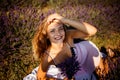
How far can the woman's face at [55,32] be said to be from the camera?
A: 290cm

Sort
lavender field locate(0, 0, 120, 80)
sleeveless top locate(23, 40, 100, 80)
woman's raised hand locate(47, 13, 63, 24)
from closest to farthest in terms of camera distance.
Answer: woman's raised hand locate(47, 13, 63, 24)
sleeveless top locate(23, 40, 100, 80)
lavender field locate(0, 0, 120, 80)

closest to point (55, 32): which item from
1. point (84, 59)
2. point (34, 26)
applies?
point (84, 59)

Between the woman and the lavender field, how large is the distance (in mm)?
236

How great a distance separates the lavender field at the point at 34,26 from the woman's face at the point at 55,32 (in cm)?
59

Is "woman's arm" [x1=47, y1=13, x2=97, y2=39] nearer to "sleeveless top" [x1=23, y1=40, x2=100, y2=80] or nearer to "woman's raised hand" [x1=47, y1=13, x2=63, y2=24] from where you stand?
"woman's raised hand" [x1=47, y1=13, x2=63, y2=24]

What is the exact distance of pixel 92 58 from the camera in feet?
10.4

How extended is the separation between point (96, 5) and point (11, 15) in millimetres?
1490

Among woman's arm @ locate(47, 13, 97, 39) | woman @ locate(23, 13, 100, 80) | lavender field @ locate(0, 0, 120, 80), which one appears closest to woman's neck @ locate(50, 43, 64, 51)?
woman @ locate(23, 13, 100, 80)

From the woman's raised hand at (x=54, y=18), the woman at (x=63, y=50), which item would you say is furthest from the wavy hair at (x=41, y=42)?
the woman's raised hand at (x=54, y=18)

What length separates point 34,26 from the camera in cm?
391

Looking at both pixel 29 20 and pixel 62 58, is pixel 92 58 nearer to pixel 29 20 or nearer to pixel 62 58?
pixel 62 58

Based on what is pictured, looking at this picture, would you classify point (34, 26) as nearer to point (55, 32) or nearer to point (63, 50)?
point (63, 50)

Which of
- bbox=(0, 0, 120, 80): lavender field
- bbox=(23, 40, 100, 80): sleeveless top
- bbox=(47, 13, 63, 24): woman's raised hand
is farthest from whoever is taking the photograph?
bbox=(0, 0, 120, 80): lavender field

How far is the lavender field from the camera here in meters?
3.31
